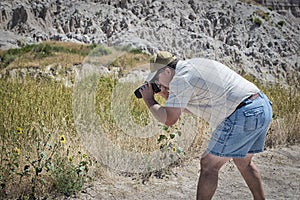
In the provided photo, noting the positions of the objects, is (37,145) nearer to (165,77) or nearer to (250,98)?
(165,77)

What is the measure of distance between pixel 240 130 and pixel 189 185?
5.15ft

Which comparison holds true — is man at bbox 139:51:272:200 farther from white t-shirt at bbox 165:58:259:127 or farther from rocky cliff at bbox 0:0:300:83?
rocky cliff at bbox 0:0:300:83

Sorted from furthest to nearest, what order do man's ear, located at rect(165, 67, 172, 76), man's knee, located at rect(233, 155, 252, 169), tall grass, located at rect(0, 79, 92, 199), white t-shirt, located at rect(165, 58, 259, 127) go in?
tall grass, located at rect(0, 79, 92, 199)
man's knee, located at rect(233, 155, 252, 169)
man's ear, located at rect(165, 67, 172, 76)
white t-shirt, located at rect(165, 58, 259, 127)

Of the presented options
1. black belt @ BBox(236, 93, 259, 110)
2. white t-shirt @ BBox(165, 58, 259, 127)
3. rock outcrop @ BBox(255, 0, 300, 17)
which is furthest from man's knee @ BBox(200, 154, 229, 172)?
rock outcrop @ BBox(255, 0, 300, 17)

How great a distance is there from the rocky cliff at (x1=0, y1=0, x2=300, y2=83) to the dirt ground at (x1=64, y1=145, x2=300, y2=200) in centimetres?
2282

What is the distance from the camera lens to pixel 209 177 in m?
2.66

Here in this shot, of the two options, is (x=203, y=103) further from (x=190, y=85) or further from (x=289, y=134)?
(x=289, y=134)

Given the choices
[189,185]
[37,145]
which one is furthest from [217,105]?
[37,145]

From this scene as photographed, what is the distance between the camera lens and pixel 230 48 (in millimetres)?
28297

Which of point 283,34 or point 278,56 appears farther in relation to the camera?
point 283,34

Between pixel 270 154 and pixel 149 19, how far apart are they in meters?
28.2

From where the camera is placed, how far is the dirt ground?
A: 3.73m

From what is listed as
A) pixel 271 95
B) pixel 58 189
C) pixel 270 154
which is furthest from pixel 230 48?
pixel 58 189

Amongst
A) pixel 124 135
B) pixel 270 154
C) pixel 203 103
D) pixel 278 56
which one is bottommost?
pixel 278 56
